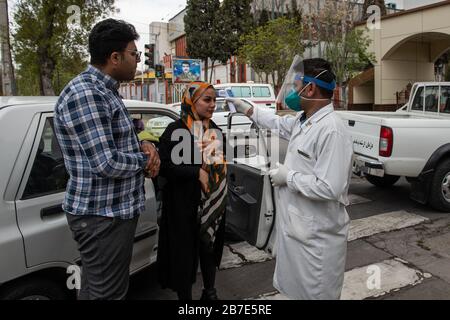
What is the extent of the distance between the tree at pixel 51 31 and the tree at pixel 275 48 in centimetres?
1162

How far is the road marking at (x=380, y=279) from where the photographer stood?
3.31 m

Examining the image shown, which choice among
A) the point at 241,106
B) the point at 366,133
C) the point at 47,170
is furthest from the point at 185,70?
the point at 47,170

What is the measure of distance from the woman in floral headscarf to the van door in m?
0.28

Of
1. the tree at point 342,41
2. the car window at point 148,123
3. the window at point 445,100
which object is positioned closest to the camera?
the car window at point 148,123

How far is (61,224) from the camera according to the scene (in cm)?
244

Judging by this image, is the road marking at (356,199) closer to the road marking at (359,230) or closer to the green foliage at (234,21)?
the road marking at (359,230)

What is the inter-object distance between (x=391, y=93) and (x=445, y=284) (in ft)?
55.8

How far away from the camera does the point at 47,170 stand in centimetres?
249

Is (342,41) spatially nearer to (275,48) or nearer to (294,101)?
(275,48)

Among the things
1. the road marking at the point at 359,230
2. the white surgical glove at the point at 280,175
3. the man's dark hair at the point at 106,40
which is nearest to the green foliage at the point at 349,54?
the road marking at the point at 359,230

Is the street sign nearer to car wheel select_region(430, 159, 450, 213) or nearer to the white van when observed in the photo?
the white van

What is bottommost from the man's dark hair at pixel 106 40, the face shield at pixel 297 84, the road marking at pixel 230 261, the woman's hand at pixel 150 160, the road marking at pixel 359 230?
the road marking at pixel 230 261
